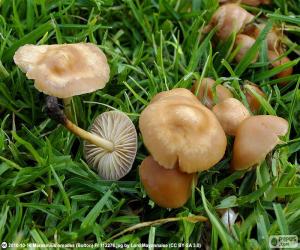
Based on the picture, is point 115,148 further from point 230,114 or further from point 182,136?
point 230,114

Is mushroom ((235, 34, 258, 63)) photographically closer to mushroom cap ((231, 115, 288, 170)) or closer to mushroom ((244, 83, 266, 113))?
mushroom ((244, 83, 266, 113))

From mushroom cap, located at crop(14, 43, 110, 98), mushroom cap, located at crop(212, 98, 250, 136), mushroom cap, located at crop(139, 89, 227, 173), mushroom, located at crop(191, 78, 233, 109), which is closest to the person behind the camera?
mushroom cap, located at crop(139, 89, 227, 173)

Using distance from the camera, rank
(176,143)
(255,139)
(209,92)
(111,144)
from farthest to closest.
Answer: (209,92)
(111,144)
(255,139)
(176,143)

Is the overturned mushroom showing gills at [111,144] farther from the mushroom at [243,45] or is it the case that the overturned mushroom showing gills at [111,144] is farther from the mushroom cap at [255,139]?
the mushroom at [243,45]

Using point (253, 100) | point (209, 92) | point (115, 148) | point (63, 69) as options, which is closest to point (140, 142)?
point (115, 148)

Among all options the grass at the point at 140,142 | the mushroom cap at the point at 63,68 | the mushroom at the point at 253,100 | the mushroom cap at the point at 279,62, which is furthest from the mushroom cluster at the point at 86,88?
the mushroom cap at the point at 279,62

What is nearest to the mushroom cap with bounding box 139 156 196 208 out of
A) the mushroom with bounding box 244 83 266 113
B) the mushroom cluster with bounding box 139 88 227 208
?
the mushroom cluster with bounding box 139 88 227 208
